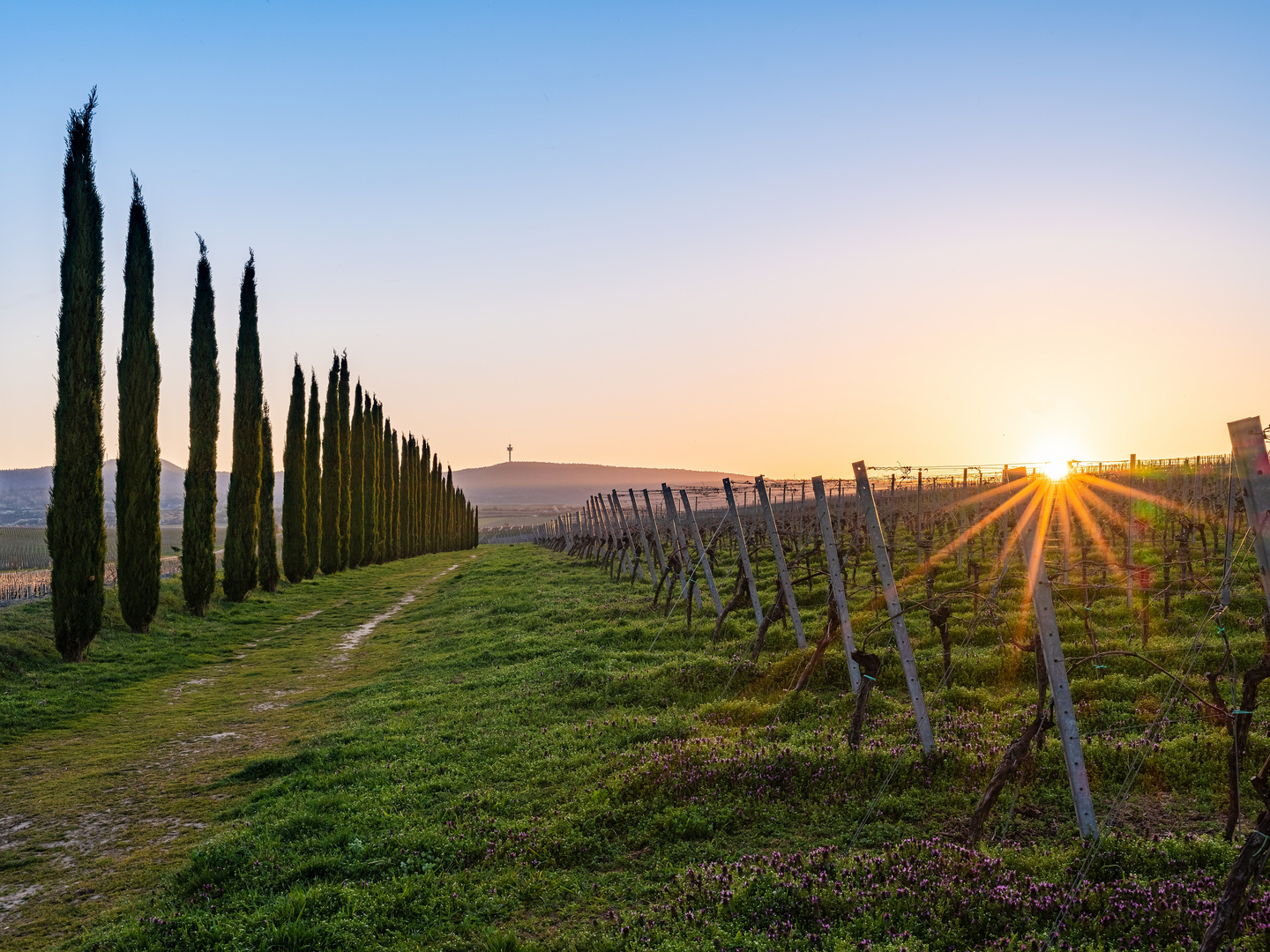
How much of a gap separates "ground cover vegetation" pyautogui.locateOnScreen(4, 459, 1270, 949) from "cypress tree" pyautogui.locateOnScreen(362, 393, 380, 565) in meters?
31.6

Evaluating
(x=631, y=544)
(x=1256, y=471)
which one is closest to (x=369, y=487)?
(x=631, y=544)

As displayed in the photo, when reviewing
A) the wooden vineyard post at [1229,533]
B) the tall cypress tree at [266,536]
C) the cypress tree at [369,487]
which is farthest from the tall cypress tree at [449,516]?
the wooden vineyard post at [1229,533]

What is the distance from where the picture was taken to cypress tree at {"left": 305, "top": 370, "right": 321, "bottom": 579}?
31609mm

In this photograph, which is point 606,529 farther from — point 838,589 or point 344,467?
point 838,589

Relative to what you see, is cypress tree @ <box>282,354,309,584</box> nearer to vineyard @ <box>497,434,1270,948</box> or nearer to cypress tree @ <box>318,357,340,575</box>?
cypress tree @ <box>318,357,340,575</box>

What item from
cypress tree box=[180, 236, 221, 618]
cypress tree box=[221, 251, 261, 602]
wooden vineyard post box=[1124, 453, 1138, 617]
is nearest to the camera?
wooden vineyard post box=[1124, 453, 1138, 617]

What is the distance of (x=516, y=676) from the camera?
11734 millimetres

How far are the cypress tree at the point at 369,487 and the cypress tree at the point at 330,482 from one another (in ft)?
12.2

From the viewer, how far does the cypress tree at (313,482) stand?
3161cm

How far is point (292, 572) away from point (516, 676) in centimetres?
2221

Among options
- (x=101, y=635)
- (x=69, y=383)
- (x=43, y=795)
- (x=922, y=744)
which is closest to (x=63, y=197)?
(x=69, y=383)

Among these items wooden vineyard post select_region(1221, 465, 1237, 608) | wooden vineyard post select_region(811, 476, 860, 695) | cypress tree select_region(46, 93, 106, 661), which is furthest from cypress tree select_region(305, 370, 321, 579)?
wooden vineyard post select_region(1221, 465, 1237, 608)

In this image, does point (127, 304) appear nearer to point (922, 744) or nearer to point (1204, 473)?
point (922, 744)

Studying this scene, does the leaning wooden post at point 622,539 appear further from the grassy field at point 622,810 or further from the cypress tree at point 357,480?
the cypress tree at point 357,480
